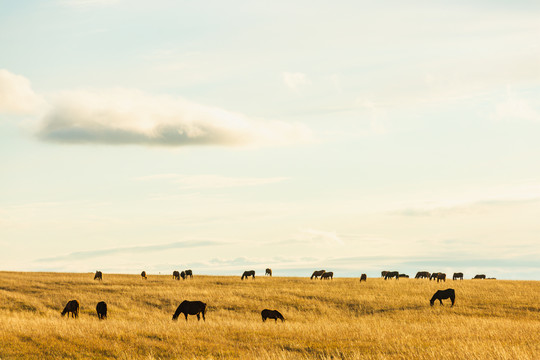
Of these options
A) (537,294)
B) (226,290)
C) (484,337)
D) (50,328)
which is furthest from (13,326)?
(537,294)

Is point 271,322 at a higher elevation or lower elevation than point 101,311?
lower

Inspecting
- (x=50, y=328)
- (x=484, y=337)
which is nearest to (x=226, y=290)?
(x=50, y=328)

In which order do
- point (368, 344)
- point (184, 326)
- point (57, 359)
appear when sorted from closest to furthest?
point (57, 359), point (368, 344), point (184, 326)

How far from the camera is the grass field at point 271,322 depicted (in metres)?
19.9

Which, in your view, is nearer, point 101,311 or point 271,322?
point 271,322

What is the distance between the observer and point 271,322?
3044 centimetres

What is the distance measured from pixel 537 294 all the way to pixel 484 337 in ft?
84.4

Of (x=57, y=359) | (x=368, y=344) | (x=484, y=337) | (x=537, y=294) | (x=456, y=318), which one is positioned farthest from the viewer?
(x=537, y=294)

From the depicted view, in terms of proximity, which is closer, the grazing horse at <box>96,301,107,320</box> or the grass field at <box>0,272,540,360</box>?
the grass field at <box>0,272,540,360</box>

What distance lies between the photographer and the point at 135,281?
54250 millimetres

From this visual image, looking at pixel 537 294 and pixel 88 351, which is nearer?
pixel 88 351

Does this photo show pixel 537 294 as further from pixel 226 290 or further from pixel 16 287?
pixel 16 287

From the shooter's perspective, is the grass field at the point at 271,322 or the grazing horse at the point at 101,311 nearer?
the grass field at the point at 271,322

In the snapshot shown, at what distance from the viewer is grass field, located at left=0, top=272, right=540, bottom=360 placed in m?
19.9
